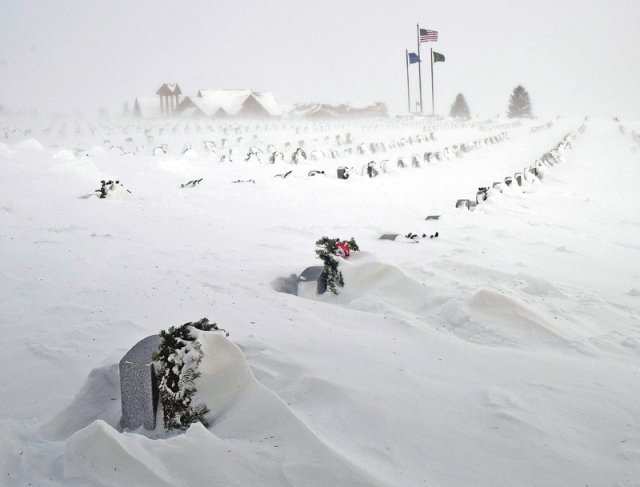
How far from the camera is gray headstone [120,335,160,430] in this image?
3.29 meters

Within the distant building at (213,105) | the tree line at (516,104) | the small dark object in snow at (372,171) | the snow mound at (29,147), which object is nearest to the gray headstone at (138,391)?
the small dark object in snow at (372,171)

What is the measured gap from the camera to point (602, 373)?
12.7 ft

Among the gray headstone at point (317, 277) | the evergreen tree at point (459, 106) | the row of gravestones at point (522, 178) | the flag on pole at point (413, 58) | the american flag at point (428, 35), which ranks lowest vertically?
the gray headstone at point (317, 277)

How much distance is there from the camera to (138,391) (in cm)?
333

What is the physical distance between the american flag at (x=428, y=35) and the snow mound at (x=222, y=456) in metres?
46.6

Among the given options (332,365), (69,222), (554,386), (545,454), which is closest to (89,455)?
(332,365)

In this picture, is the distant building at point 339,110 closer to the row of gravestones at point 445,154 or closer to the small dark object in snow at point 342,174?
the row of gravestones at point 445,154

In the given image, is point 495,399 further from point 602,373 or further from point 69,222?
point 69,222

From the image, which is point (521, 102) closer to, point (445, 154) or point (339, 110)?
point (339, 110)

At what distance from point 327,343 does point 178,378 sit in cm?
135

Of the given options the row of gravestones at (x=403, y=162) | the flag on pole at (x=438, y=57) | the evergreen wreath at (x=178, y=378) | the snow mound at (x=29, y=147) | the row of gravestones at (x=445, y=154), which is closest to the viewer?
the evergreen wreath at (x=178, y=378)

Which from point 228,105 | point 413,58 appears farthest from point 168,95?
point 413,58

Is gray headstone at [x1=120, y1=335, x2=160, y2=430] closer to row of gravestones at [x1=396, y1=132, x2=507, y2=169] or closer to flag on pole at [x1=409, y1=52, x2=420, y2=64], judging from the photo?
row of gravestones at [x1=396, y1=132, x2=507, y2=169]

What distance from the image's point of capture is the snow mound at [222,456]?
2.63 meters
